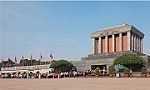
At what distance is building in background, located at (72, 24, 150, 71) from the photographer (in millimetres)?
79375

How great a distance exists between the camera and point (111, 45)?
9325 centimetres

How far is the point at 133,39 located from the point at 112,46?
29.8 feet

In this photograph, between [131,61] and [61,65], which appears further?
[61,65]

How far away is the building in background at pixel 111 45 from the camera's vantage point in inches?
3125

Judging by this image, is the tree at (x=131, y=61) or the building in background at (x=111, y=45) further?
the building in background at (x=111, y=45)

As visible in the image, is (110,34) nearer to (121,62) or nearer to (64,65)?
(64,65)

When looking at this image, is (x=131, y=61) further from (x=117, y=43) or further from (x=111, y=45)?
(x=111, y=45)

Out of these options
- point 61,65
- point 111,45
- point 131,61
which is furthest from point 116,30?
point 131,61

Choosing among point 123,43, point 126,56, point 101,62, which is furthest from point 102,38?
point 126,56
